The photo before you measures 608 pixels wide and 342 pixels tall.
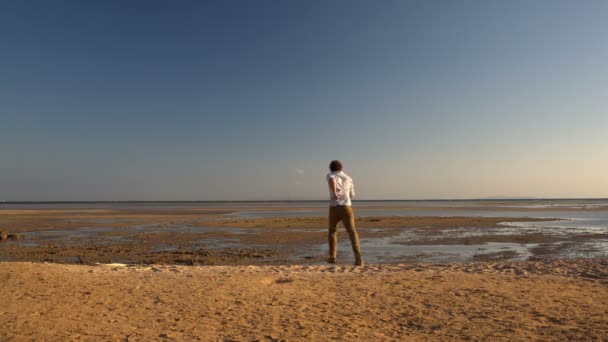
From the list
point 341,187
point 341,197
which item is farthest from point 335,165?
point 341,197

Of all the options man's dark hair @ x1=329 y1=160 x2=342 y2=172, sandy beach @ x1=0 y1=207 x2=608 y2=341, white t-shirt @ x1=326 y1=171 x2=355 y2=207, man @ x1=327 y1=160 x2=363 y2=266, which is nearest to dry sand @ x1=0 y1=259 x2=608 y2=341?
sandy beach @ x1=0 y1=207 x2=608 y2=341

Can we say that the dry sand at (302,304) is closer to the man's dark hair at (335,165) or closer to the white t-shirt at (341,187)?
the white t-shirt at (341,187)

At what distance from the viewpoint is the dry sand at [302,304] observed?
4.61 metres

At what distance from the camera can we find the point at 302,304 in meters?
5.64

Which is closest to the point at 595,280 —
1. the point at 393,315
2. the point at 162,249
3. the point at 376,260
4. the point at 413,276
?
the point at 413,276

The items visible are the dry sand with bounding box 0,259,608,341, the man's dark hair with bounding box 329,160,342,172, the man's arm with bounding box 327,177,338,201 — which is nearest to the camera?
the dry sand with bounding box 0,259,608,341

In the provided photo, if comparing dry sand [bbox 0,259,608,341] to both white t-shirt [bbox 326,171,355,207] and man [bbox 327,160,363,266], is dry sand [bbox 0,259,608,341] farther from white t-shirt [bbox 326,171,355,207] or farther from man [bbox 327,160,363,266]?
white t-shirt [bbox 326,171,355,207]

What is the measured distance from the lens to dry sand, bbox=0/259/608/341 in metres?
4.61

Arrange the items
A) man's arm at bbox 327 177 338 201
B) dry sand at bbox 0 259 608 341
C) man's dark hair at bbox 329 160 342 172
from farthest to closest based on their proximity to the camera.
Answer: man's dark hair at bbox 329 160 342 172 → man's arm at bbox 327 177 338 201 → dry sand at bbox 0 259 608 341

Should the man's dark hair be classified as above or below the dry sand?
above

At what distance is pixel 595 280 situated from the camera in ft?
22.8

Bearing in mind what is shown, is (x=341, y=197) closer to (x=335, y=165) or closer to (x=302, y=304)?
(x=335, y=165)

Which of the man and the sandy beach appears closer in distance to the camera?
the sandy beach

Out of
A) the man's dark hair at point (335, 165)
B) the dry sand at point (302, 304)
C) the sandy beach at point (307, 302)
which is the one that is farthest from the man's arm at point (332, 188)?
the dry sand at point (302, 304)
